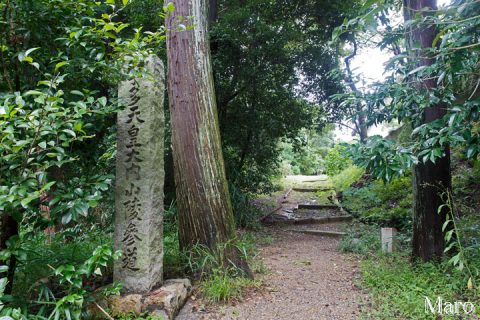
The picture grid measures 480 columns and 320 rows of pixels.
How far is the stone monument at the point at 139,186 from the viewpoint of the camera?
3.00 metres

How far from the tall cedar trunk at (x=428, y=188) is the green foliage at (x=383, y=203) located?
2159 millimetres

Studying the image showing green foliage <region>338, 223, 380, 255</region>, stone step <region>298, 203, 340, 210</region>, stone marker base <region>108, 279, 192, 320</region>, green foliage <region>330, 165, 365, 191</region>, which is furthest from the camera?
green foliage <region>330, 165, 365, 191</region>

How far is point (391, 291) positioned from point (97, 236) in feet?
12.6

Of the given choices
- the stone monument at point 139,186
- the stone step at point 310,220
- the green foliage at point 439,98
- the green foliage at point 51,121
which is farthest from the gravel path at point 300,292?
the stone step at point 310,220

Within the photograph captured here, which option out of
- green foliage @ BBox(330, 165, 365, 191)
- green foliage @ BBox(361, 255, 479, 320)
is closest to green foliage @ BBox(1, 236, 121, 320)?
green foliage @ BBox(361, 255, 479, 320)

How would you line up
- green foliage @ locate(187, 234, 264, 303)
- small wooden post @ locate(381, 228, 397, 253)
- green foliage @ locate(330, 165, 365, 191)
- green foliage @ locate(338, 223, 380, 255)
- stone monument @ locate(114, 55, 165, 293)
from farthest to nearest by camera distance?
green foliage @ locate(330, 165, 365, 191) → green foliage @ locate(338, 223, 380, 255) → small wooden post @ locate(381, 228, 397, 253) → green foliage @ locate(187, 234, 264, 303) → stone monument @ locate(114, 55, 165, 293)

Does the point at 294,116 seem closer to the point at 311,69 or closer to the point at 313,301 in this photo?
the point at 311,69

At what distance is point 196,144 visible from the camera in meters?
3.66

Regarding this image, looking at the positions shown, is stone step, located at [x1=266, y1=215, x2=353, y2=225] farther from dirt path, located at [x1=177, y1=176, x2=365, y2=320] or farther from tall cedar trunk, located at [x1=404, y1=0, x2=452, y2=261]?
tall cedar trunk, located at [x1=404, y1=0, x2=452, y2=261]

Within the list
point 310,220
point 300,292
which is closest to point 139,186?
point 300,292

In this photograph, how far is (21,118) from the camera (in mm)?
1973

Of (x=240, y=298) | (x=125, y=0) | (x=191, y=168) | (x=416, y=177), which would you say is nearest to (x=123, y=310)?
(x=240, y=298)

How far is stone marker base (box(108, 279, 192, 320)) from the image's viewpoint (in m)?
2.75

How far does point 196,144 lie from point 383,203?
18.4 ft
